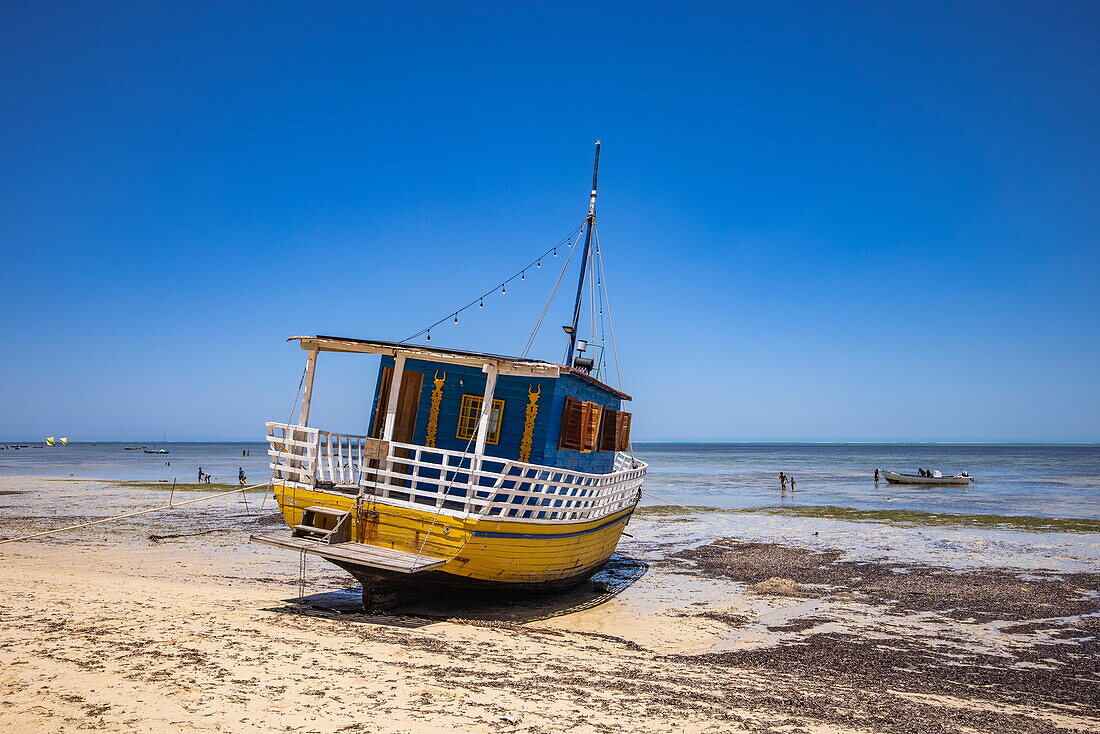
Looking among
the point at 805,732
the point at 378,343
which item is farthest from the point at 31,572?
the point at 805,732

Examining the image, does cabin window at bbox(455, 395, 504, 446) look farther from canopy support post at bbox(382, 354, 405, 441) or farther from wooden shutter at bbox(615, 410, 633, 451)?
wooden shutter at bbox(615, 410, 633, 451)

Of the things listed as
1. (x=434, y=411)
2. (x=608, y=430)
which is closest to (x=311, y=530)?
(x=434, y=411)

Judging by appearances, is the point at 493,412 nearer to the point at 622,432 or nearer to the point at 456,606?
the point at 456,606

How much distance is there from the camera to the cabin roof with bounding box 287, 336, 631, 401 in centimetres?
1159

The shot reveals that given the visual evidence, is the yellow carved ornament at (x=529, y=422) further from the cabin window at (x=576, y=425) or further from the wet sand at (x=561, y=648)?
the wet sand at (x=561, y=648)

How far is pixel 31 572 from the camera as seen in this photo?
48.1 ft

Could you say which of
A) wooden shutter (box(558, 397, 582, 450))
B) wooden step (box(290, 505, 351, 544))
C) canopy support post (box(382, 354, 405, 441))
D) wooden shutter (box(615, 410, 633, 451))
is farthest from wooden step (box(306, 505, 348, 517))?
wooden shutter (box(615, 410, 633, 451))

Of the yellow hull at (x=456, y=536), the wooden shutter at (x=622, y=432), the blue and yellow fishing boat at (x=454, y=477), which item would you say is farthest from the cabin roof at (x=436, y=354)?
the wooden shutter at (x=622, y=432)

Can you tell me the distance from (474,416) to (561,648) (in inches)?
190

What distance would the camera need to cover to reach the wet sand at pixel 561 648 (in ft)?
22.5

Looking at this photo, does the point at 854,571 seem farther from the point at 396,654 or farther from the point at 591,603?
the point at 396,654

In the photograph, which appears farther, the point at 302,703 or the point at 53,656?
the point at 53,656

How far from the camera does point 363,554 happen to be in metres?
10.5

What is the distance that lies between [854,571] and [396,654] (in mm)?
14563
